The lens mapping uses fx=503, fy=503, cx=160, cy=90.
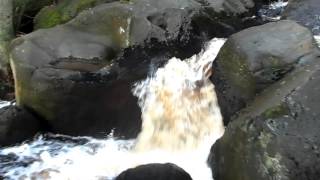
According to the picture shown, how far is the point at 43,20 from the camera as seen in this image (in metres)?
9.25

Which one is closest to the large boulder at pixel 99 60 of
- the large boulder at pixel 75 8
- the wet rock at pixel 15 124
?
the wet rock at pixel 15 124

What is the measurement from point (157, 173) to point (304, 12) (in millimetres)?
4905

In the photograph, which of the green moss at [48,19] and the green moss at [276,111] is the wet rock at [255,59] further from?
the green moss at [48,19]

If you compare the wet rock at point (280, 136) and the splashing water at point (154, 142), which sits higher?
the wet rock at point (280, 136)

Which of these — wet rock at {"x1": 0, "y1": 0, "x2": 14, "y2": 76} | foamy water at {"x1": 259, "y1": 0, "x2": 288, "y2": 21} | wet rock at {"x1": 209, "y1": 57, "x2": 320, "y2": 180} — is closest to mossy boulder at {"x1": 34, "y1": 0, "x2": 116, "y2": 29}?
wet rock at {"x1": 0, "y1": 0, "x2": 14, "y2": 76}

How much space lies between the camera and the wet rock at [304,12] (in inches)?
339

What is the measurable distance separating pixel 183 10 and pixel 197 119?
1.97m

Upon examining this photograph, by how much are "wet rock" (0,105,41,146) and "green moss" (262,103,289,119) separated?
12.2 ft

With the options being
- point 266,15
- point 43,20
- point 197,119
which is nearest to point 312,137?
point 197,119

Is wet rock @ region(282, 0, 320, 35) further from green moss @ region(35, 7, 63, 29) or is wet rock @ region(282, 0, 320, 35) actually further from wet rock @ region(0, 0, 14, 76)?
wet rock @ region(0, 0, 14, 76)

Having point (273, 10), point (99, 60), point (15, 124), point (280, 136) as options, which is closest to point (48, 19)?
point (99, 60)

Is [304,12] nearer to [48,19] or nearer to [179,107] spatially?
[179,107]

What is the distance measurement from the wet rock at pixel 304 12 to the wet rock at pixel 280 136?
344 centimetres

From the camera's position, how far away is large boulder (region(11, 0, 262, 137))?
7.03 metres
